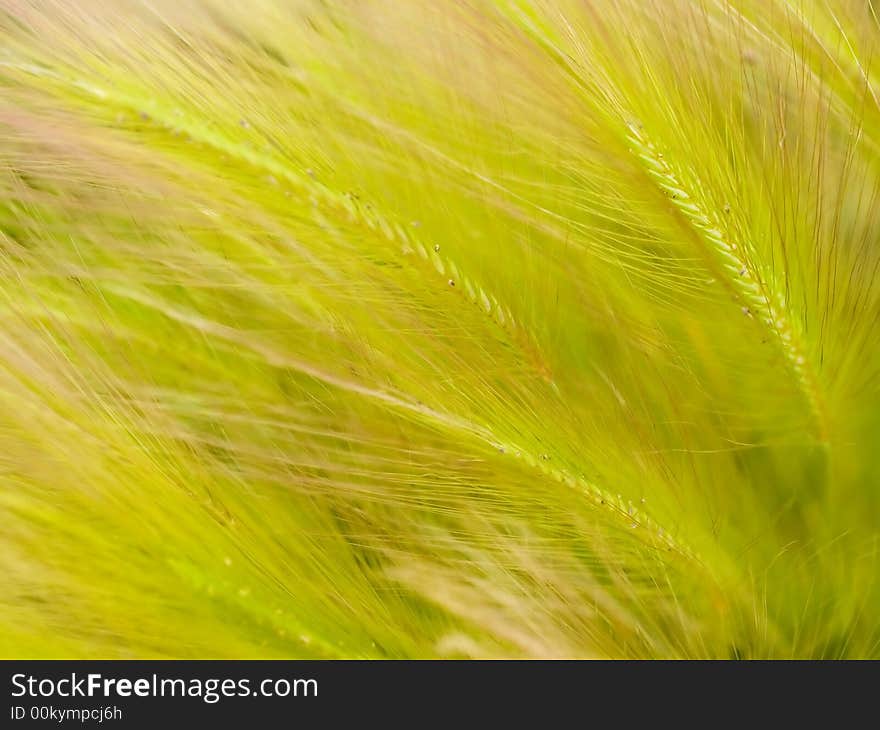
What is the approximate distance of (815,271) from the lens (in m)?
0.49

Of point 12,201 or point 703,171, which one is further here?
point 12,201

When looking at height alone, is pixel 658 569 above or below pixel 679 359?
below

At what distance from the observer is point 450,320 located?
0.50 metres

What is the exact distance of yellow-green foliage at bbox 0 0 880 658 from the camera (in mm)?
487

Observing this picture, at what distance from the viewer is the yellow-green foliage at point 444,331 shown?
49 centimetres

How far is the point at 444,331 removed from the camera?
506 mm

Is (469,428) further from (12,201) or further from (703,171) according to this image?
(12,201)
